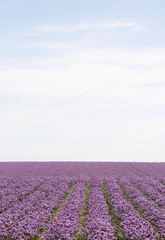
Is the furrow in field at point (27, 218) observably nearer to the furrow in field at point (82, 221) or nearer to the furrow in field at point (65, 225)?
the furrow in field at point (65, 225)

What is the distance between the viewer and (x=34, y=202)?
690 inches

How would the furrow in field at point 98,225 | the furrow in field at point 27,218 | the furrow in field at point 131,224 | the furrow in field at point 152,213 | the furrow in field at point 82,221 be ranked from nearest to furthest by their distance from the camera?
1. the furrow in field at point 98,225
2. the furrow in field at point 131,224
3. the furrow in field at point 27,218
4. the furrow in field at point 82,221
5. the furrow in field at point 152,213

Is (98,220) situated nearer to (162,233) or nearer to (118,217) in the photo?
(118,217)

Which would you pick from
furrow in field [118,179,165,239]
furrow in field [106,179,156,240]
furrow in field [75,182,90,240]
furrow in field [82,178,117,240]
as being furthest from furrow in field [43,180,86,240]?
furrow in field [118,179,165,239]

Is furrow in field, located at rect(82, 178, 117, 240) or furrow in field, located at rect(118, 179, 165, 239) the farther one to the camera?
furrow in field, located at rect(118, 179, 165, 239)

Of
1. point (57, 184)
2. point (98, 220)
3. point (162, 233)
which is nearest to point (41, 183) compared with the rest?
point (57, 184)

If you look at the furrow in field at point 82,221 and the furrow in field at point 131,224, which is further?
the furrow in field at point 82,221

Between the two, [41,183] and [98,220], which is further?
[41,183]

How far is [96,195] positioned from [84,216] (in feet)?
15.0

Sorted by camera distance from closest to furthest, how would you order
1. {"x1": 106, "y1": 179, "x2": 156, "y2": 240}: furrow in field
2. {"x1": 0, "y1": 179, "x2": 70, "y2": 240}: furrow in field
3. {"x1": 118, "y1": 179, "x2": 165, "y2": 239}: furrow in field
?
{"x1": 106, "y1": 179, "x2": 156, "y2": 240}: furrow in field → {"x1": 0, "y1": 179, "x2": 70, "y2": 240}: furrow in field → {"x1": 118, "y1": 179, "x2": 165, "y2": 239}: furrow in field

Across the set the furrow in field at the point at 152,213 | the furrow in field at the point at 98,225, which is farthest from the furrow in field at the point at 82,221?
the furrow in field at the point at 152,213

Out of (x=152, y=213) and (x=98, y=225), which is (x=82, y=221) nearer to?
(x=98, y=225)

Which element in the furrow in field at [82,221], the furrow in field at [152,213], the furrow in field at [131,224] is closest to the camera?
the furrow in field at [131,224]

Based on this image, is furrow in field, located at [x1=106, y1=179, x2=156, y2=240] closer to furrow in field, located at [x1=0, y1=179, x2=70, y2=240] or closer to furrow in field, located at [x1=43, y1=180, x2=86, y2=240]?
furrow in field, located at [x1=43, y1=180, x2=86, y2=240]
